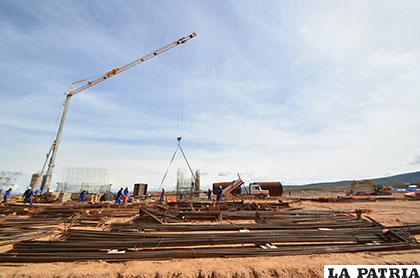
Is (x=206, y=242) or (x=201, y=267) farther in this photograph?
(x=206, y=242)

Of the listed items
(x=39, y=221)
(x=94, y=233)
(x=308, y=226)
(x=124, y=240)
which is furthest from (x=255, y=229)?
(x=39, y=221)

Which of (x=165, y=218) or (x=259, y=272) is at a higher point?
(x=165, y=218)

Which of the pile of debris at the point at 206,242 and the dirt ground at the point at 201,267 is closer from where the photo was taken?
the dirt ground at the point at 201,267

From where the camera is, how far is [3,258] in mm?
5938

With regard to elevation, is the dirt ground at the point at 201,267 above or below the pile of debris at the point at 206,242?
below

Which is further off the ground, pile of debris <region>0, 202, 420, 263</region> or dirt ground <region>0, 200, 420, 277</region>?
pile of debris <region>0, 202, 420, 263</region>

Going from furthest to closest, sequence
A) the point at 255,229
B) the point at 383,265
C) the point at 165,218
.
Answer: the point at 165,218, the point at 255,229, the point at 383,265

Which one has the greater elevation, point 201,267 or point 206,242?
point 206,242

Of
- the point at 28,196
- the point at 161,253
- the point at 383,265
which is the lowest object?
the point at 383,265

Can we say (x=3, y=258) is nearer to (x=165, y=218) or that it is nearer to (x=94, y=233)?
(x=94, y=233)

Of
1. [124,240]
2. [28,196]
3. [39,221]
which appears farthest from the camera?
[28,196]

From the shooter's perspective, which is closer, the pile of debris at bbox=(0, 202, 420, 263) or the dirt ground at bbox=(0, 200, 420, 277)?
the dirt ground at bbox=(0, 200, 420, 277)

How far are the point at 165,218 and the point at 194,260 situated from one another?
619cm

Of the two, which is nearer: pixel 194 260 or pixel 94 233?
pixel 194 260
